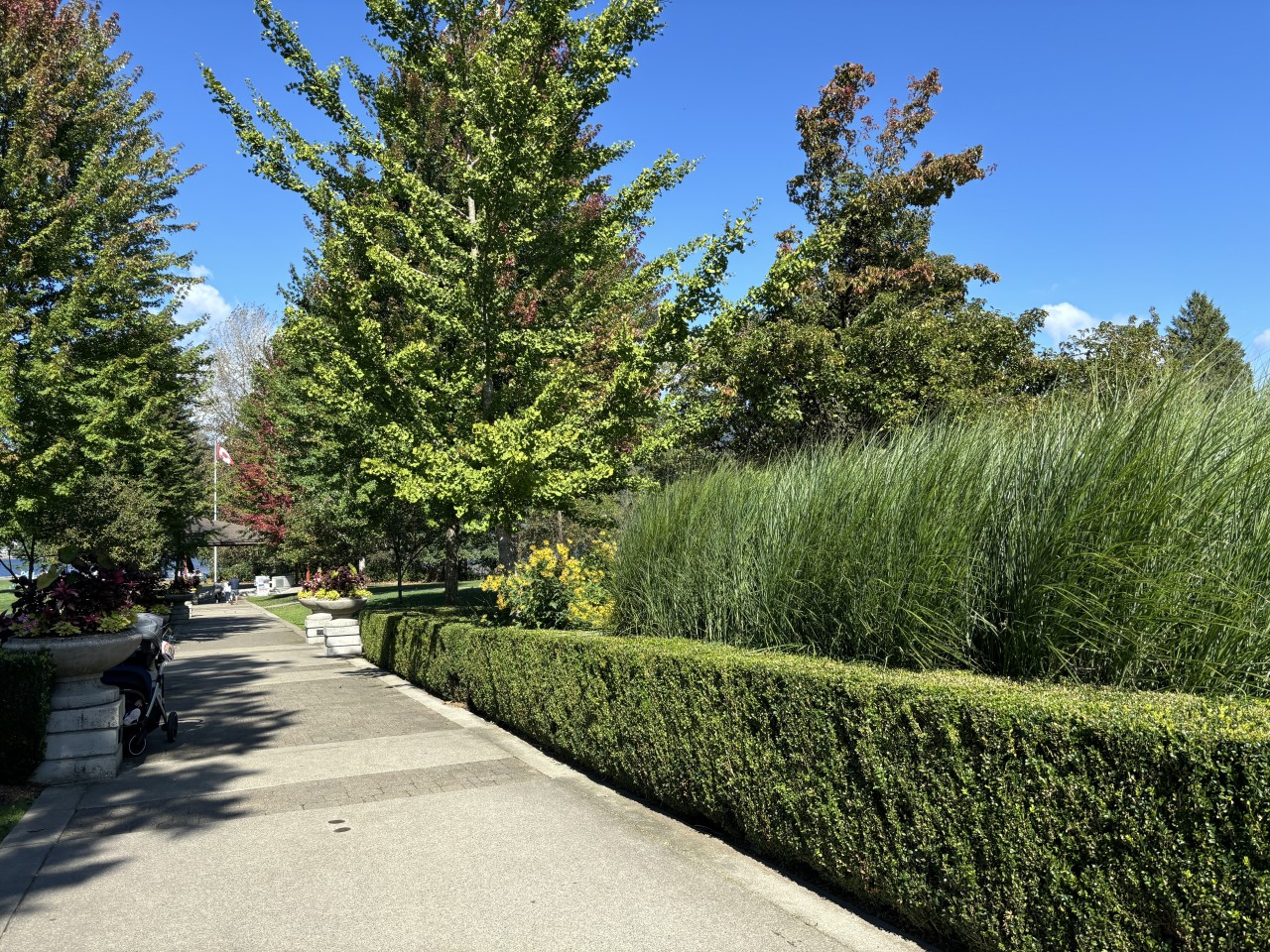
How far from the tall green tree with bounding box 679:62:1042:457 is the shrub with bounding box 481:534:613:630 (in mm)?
4402

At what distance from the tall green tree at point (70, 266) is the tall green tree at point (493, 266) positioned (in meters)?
5.43

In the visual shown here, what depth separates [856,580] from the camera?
15.2ft

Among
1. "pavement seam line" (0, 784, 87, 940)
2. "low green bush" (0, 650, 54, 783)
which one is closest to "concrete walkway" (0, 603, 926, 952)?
"pavement seam line" (0, 784, 87, 940)

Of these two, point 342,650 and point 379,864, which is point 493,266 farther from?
point 342,650

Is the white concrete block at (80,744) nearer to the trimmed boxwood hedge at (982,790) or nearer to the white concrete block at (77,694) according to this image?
the white concrete block at (77,694)

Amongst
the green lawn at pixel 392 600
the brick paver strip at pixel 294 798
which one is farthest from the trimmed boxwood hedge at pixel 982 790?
the green lawn at pixel 392 600

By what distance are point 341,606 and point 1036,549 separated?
1542 cm

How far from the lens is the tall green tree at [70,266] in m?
13.6

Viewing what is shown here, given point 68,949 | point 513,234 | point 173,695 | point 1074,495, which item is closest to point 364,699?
point 173,695

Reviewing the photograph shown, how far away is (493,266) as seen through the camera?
9.81m

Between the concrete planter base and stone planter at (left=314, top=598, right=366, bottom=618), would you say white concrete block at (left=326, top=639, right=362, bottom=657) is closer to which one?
stone planter at (left=314, top=598, right=366, bottom=618)

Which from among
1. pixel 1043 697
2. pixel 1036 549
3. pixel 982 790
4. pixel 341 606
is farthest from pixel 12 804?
pixel 341 606

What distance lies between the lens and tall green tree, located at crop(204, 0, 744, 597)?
9656 mm

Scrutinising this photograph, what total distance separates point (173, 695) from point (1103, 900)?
38.0 feet
